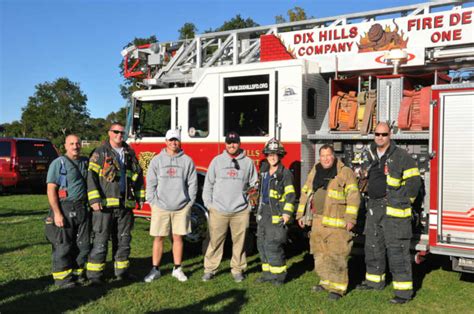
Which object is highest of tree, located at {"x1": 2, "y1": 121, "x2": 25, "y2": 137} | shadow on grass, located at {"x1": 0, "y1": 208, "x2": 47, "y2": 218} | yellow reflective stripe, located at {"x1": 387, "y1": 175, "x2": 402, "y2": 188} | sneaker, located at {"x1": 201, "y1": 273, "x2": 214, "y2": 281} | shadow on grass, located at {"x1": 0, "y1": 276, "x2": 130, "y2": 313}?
tree, located at {"x1": 2, "y1": 121, "x2": 25, "y2": 137}

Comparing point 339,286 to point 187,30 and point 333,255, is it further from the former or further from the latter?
point 187,30

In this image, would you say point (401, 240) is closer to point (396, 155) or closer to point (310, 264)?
point (396, 155)

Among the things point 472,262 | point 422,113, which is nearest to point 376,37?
point 422,113

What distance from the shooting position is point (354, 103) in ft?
20.5

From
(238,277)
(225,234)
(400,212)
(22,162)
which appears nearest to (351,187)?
(400,212)

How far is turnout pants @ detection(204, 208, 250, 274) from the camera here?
580cm

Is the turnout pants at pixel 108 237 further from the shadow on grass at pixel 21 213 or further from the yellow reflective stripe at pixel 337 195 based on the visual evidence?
the shadow on grass at pixel 21 213

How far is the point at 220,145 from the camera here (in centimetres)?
698

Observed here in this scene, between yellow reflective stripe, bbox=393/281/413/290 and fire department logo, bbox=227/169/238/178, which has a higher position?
fire department logo, bbox=227/169/238/178

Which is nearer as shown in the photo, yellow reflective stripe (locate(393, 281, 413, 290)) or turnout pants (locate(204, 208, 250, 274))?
yellow reflective stripe (locate(393, 281, 413, 290))

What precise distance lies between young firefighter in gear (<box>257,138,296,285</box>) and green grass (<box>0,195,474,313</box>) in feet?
0.93

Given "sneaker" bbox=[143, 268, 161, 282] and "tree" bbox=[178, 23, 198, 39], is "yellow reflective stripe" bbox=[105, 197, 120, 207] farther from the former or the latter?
"tree" bbox=[178, 23, 198, 39]

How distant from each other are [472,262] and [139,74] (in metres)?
6.50

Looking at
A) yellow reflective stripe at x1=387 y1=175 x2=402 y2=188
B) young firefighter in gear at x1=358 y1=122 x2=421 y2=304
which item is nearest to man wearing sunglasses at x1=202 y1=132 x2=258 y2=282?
young firefighter in gear at x1=358 y1=122 x2=421 y2=304
